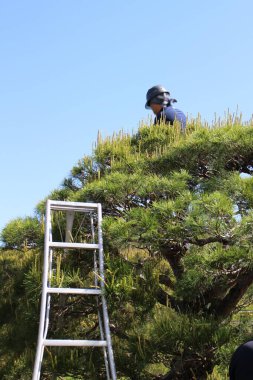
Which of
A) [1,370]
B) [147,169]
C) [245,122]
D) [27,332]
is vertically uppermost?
[245,122]

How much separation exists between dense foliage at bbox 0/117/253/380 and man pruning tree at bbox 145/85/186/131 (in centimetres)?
32

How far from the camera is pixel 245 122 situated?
357 cm

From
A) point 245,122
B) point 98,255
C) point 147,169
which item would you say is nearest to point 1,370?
point 98,255

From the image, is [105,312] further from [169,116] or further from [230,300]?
[169,116]

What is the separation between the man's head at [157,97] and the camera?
384cm

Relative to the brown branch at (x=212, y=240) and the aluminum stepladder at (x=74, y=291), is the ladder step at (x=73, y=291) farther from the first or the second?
the brown branch at (x=212, y=240)

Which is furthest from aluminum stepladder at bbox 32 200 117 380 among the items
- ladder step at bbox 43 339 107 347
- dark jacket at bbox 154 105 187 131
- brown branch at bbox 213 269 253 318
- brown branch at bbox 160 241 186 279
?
dark jacket at bbox 154 105 187 131

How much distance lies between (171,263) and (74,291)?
0.76 metres

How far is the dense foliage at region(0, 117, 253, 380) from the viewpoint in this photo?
8.16 ft

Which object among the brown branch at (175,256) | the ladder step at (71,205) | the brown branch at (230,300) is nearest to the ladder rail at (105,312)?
the ladder step at (71,205)

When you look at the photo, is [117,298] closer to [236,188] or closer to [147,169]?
[236,188]

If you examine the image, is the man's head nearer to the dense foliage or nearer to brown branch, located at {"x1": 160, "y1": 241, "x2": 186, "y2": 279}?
the dense foliage

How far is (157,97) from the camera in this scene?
386 centimetres

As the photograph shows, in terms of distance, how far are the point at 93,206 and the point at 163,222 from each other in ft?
1.86
